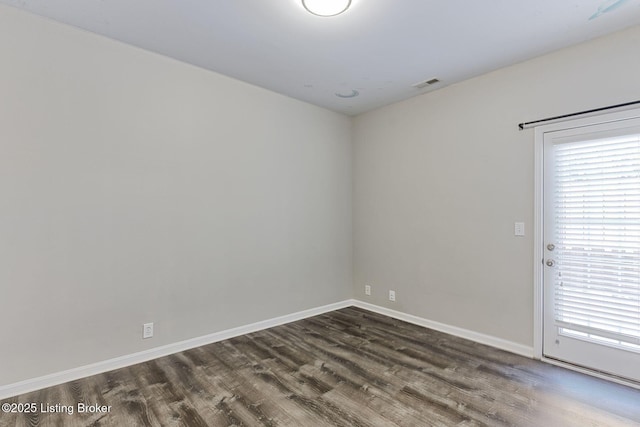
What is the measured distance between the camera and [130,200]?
9.18 feet

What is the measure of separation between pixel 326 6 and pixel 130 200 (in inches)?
88.4

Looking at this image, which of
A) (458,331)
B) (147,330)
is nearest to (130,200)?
(147,330)

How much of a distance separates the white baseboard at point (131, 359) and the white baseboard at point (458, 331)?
103 cm

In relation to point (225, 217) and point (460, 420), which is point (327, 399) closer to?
point (460, 420)

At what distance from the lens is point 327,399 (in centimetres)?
227

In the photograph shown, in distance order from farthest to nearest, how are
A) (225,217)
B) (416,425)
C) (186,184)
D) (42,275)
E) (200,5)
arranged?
(225,217), (186,184), (42,275), (200,5), (416,425)

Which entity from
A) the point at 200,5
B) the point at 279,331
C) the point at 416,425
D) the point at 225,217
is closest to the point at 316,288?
the point at 279,331

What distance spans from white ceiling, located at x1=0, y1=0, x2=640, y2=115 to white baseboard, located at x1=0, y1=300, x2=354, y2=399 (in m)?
2.73

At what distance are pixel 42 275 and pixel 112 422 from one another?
48.5 inches

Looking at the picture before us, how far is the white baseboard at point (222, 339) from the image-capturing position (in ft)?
7.78

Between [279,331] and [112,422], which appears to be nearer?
[112,422]

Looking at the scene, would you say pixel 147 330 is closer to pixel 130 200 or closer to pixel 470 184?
pixel 130 200

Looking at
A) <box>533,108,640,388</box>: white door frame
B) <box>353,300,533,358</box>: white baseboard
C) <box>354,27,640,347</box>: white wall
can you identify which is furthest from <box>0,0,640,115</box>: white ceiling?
<box>353,300,533,358</box>: white baseboard

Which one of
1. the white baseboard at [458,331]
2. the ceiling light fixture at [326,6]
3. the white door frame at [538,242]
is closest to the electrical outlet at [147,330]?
the white baseboard at [458,331]
